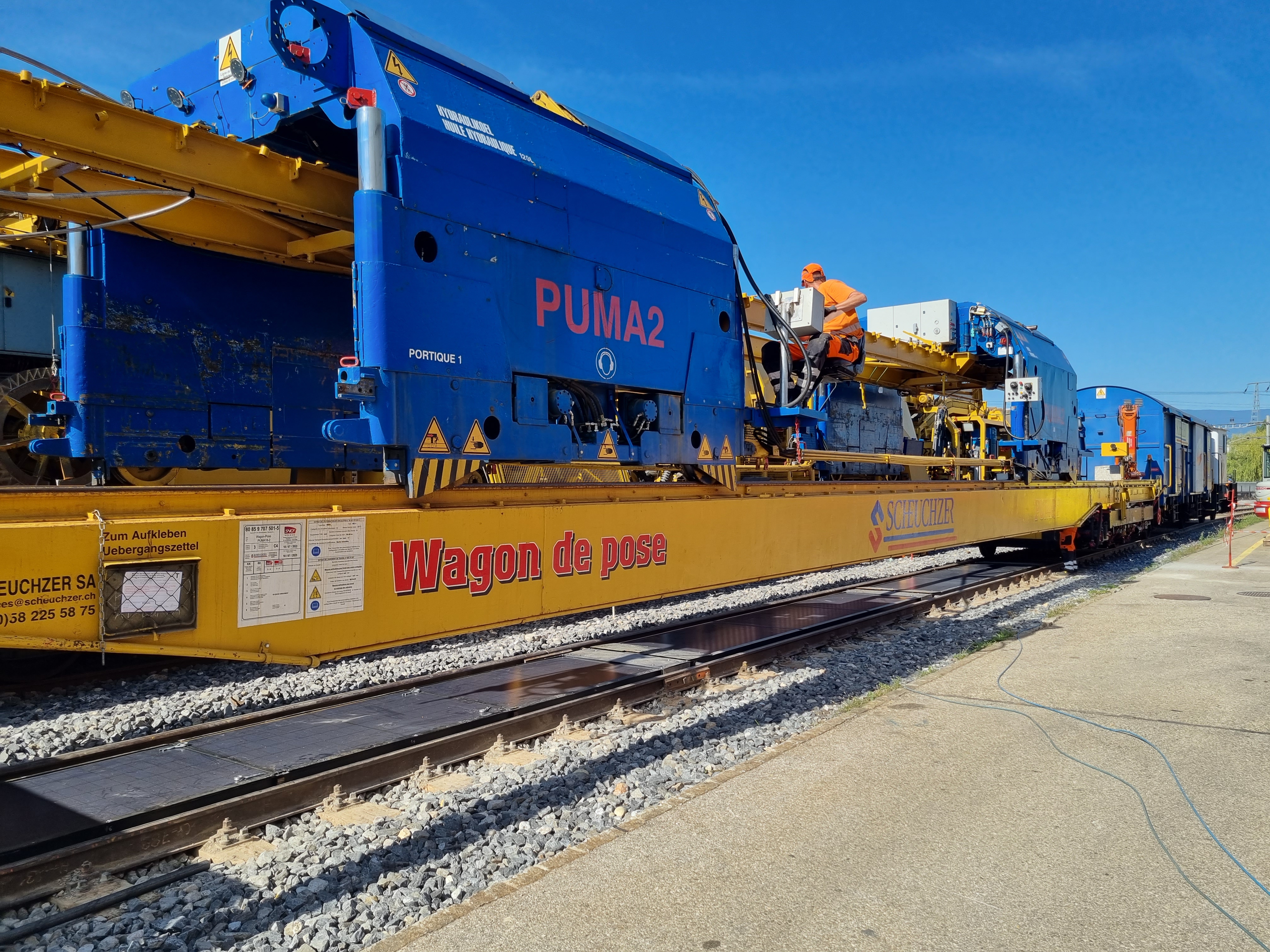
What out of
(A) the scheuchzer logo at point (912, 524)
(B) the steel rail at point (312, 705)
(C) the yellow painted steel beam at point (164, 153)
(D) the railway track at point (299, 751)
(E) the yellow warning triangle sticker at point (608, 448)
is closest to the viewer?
(D) the railway track at point (299, 751)

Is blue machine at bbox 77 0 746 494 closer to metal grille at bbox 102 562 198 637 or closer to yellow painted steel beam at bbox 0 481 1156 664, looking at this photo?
yellow painted steel beam at bbox 0 481 1156 664

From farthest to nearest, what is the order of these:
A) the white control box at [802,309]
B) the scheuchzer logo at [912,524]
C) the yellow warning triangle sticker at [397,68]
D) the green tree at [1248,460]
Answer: the green tree at [1248,460], the scheuchzer logo at [912,524], the white control box at [802,309], the yellow warning triangle sticker at [397,68]

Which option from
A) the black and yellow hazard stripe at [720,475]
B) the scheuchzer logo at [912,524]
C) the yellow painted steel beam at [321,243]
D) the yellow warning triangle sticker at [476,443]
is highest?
the yellow painted steel beam at [321,243]

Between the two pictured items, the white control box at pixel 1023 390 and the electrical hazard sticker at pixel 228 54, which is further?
the white control box at pixel 1023 390

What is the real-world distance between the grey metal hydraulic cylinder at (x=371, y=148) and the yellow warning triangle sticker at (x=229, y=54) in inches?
60.4

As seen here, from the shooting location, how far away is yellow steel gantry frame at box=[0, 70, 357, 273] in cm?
409

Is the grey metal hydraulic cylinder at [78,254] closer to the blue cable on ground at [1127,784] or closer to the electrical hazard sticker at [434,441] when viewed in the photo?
the electrical hazard sticker at [434,441]

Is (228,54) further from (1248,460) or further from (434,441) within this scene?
(1248,460)

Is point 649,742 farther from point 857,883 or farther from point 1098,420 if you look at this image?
point 1098,420

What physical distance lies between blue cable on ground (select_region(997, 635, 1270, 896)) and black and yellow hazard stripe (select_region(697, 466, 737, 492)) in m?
2.58

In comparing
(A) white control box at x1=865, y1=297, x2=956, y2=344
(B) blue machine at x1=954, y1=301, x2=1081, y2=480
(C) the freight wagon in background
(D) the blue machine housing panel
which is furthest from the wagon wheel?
(C) the freight wagon in background

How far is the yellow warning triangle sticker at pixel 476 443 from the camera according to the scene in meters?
4.46

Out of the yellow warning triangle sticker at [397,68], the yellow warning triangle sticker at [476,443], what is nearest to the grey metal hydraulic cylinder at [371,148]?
the yellow warning triangle sticker at [397,68]

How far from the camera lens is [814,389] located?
7176 mm
